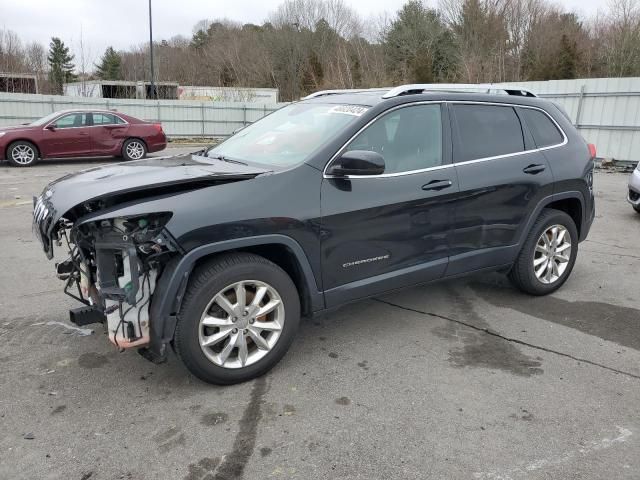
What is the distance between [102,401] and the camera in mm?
3135

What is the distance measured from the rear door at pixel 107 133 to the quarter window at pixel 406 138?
495 inches

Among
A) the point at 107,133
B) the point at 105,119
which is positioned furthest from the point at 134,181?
the point at 105,119

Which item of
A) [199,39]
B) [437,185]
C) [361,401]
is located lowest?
[361,401]

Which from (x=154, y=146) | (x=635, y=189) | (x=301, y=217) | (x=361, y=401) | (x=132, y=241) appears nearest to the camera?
(x=132, y=241)

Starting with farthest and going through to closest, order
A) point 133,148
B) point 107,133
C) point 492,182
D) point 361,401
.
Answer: point 133,148, point 107,133, point 492,182, point 361,401

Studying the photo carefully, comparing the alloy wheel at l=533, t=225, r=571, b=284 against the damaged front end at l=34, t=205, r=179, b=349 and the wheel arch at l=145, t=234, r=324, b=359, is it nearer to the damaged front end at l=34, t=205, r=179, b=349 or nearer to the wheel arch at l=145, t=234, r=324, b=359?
the wheel arch at l=145, t=234, r=324, b=359

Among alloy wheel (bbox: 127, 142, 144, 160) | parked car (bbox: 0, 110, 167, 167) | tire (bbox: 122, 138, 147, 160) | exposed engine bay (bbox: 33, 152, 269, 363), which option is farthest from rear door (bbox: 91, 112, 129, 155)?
exposed engine bay (bbox: 33, 152, 269, 363)

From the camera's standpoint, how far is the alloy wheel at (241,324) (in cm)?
315

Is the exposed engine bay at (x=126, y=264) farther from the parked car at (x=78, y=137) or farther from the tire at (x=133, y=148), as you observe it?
the tire at (x=133, y=148)

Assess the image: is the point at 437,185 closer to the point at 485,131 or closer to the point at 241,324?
the point at 485,131

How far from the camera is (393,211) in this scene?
3.65 metres

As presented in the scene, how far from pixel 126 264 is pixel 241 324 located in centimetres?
74

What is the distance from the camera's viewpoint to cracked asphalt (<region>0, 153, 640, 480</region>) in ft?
8.59

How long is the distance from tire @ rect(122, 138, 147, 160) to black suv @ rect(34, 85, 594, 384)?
11686 millimetres
